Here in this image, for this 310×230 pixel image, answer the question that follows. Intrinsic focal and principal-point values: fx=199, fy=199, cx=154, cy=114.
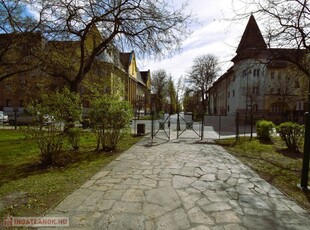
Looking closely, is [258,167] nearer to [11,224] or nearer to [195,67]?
[11,224]

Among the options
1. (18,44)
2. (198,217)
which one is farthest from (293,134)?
(18,44)

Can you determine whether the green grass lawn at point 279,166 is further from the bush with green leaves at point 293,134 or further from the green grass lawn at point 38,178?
the green grass lawn at point 38,178

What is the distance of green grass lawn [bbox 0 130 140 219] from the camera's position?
3.58m

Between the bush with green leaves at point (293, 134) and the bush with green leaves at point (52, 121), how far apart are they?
9.23 m

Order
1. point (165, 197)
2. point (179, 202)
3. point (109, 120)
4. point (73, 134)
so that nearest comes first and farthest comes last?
point (179, 202) → point (165, 197) → point (73, 134) → point (109, 120)

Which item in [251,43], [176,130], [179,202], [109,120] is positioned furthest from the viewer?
[176,130]

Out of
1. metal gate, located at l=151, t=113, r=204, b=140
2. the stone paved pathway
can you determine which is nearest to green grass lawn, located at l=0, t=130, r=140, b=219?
the stone paved pathway

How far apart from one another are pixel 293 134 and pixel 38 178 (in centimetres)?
1026

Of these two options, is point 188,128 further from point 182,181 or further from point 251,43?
point 182,181

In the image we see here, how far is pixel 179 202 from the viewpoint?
3.73m

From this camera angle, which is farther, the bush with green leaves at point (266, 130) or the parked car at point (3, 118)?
the parked car at point (3, 118)

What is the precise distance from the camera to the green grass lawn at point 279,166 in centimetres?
440

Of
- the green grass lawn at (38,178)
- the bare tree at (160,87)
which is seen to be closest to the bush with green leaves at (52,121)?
the green grass lawn at (38,178)

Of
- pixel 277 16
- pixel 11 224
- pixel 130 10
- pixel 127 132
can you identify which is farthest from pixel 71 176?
pixel 277 16
